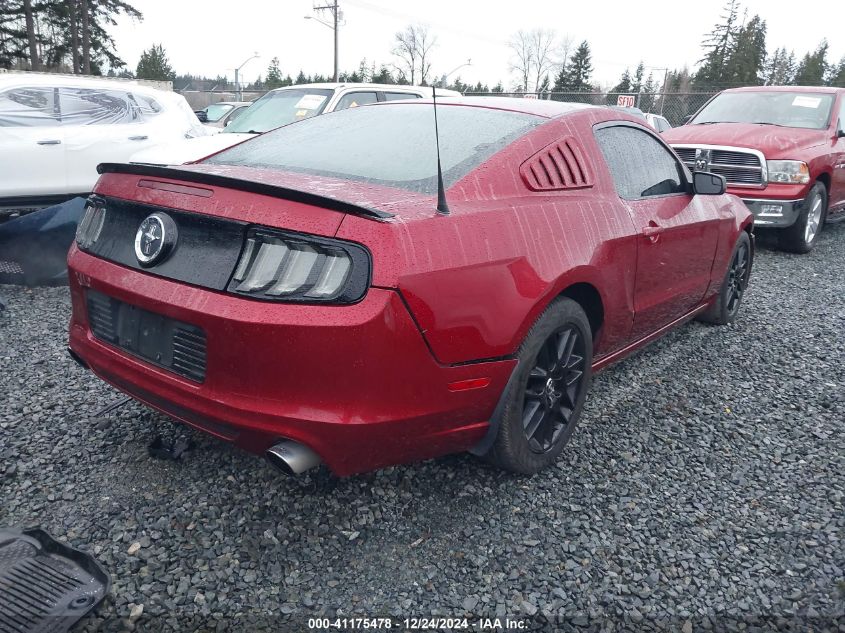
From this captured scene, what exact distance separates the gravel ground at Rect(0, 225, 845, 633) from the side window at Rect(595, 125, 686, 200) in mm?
1135

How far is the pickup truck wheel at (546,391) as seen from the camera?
2.38m

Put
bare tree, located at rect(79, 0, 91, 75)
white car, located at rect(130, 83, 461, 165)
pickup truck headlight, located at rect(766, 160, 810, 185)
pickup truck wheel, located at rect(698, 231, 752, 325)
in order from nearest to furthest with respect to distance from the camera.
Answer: pickup truck wheel, located at rect(698, 231, 752, 325) < pickup truck headlight, located at rect(766, 160, 810, 185) < white car, located at rect(130, 83, 461, 165) < bare tree, located at rect(79, 0, 91, 75)

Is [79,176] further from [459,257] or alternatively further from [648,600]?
[648,600]

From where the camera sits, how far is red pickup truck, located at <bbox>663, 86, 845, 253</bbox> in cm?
692

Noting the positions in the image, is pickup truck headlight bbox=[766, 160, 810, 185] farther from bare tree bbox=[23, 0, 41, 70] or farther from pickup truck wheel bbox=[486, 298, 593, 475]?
bare tree bbox=[23, 0, 41, 70]

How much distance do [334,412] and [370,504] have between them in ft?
2.21

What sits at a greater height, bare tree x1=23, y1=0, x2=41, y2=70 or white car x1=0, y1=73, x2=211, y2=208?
bare tree x1=23, y1=0, x2=41, y2=70

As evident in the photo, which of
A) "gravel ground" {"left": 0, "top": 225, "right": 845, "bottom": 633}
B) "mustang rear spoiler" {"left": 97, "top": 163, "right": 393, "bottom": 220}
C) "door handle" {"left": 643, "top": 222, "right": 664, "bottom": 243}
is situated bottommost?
"gravel ground" {"left": 0, "top": 225, "right": 845, "bottom": 633}

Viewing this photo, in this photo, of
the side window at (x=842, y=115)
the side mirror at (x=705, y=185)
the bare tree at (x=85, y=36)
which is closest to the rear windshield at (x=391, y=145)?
the side mirror at (x=705, y=185)

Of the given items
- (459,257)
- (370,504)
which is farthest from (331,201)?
(370,504)

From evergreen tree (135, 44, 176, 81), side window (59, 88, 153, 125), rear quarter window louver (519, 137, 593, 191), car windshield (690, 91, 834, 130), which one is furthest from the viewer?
evergreen tree (135, 44, 176, 81)

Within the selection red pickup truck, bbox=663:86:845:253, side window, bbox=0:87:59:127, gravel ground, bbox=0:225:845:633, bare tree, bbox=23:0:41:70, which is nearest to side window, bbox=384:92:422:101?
red pickup truck, bbox=663:86:845:253

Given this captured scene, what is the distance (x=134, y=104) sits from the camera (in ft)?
24.2

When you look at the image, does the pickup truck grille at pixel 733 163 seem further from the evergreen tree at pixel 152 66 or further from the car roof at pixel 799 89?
the evergreen tree at pixel 152 66
